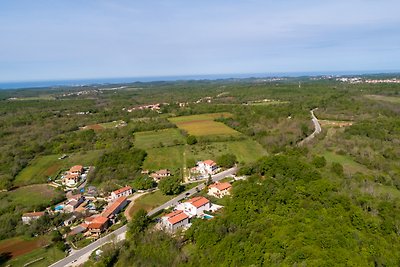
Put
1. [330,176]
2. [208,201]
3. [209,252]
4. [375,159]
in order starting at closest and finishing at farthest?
1. [209,252]
2. [208,201]
3. [330,176]
4. [375,159]

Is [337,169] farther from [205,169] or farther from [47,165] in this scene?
[47,165]

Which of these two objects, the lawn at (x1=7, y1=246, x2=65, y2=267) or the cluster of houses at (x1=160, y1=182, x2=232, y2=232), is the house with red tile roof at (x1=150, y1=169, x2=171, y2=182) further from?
the lawn at (x1=7, y1=246, x2=65, y2=267)

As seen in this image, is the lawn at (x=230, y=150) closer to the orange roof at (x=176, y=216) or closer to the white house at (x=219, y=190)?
the white house at (x=219, y=190)

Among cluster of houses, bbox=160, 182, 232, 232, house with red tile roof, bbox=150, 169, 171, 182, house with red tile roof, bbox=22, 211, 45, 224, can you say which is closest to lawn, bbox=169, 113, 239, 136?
house with red tile roof, bbox=150, 169, 171, 182

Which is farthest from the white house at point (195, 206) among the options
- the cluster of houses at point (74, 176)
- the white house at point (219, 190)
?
the cluster of houses at point (74, 176)

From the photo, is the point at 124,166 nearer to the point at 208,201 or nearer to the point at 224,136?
the point at 208,201

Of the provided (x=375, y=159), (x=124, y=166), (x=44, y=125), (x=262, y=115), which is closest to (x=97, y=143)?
(x=124, y=166)
